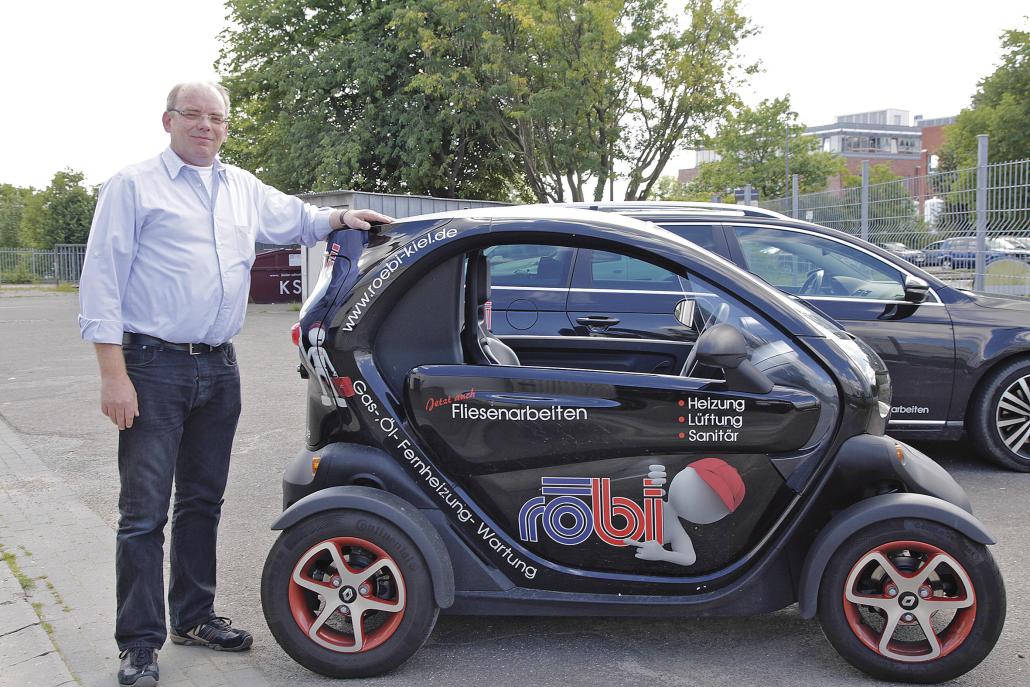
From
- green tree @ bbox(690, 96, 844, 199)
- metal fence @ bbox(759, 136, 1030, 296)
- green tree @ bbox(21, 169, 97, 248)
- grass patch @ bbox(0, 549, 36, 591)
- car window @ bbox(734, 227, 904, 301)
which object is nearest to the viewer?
grass patch @ bbox(0, 549, 36, 591)

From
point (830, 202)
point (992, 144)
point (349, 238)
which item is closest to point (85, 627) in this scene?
point (349, 238)

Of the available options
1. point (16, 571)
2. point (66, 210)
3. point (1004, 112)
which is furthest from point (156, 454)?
point (66, 210)

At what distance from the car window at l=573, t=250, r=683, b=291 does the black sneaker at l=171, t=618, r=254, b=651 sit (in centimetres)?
293

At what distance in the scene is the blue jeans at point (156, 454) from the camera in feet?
11.0

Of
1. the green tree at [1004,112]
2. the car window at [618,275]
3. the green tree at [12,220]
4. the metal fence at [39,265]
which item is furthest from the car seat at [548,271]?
the green tree at [12,220]

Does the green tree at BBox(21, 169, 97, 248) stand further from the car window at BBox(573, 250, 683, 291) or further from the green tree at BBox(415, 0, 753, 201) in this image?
the car window at BBox(573, 250, 683, 291)

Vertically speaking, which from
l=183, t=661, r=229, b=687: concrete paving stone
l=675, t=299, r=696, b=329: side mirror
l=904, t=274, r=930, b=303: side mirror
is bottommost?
l=183, t=661, r=229, b=687: concrete paving stone

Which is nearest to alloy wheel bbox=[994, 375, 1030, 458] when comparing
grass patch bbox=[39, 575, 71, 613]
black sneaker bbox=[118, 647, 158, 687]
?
black sneaker bbox=[118, 647, 158, 687]

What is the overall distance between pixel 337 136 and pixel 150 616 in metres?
27.8

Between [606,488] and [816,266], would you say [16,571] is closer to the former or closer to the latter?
[606,488]

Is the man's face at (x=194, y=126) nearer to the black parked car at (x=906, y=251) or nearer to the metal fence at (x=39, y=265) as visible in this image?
the black parked car at (x=906, y=251)

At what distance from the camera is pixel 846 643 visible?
10.6ft

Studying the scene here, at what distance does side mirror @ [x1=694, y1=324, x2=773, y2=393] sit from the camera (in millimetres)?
3191

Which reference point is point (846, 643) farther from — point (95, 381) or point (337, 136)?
point (337, 136)
